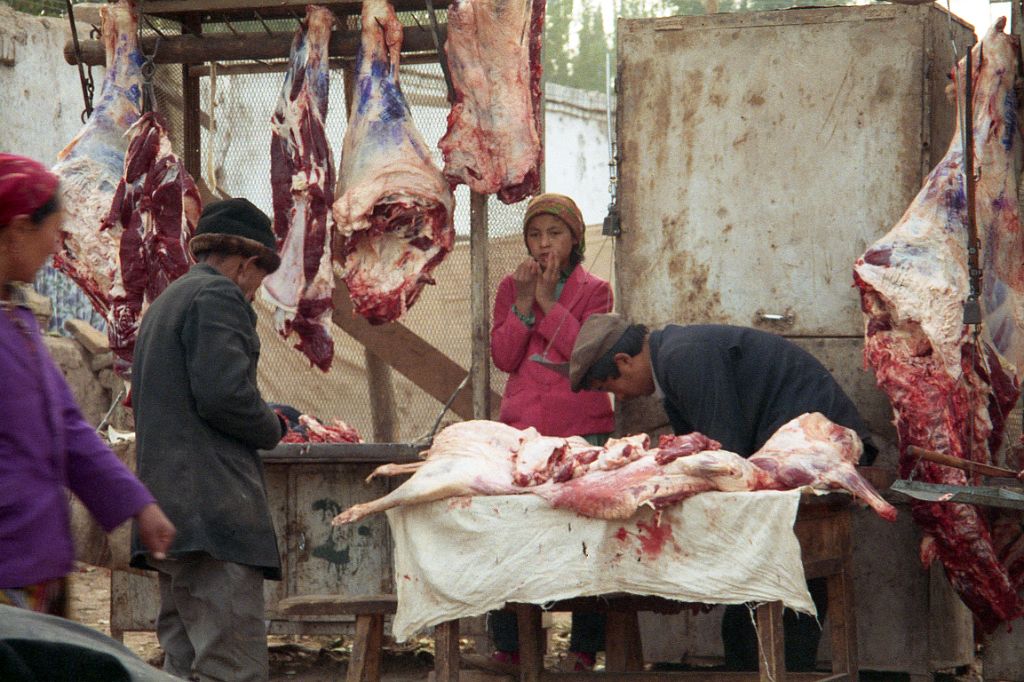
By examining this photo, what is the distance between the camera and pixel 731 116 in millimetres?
6598

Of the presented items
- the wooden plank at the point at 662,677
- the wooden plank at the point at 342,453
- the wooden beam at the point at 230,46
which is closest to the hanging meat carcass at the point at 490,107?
the wooden beam at the point at 230,46

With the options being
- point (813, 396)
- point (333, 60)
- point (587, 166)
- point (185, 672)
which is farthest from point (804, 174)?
point (587, 166)

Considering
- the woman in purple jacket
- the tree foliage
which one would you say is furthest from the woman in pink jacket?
the tree foliage

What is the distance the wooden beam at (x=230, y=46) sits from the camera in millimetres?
6191

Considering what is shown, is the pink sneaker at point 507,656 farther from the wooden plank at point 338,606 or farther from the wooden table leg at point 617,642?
the wooden plank at point 338,606

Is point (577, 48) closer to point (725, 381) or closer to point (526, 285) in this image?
point (526, 285)

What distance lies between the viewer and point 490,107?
601 centimetres

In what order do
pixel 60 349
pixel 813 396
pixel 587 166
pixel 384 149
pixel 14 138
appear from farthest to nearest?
pixel 587 166 → pixel 14 138 → pixel 60 349 → pixel 384 149 → pixel 813 396

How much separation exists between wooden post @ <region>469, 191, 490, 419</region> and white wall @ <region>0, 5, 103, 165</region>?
6991 mm

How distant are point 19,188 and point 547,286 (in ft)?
11.4

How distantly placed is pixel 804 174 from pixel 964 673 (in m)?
2.51

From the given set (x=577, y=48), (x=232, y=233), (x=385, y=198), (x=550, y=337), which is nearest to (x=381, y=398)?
(x=550, y=337)

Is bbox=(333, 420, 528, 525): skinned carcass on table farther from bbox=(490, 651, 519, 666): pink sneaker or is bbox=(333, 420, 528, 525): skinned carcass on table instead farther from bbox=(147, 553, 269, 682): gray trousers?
bbox=(490, 651, 519, 666): pink sneaker

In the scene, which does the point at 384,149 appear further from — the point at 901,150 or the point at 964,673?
the point at 964,673
